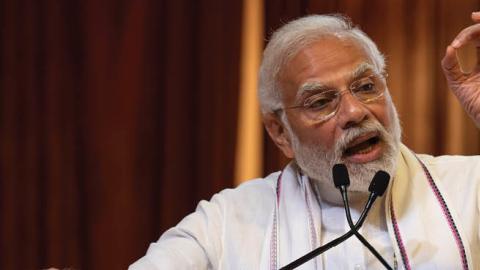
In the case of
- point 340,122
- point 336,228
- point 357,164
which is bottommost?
point 336,228

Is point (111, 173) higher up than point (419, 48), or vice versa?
point (419, 48)

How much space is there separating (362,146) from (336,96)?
16 centimetres

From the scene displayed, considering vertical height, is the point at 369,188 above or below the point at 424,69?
below

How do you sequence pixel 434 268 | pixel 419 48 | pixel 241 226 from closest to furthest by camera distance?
pixel 434 268 < pixel 241 226 < pixel 419 48

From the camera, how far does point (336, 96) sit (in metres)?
1.93

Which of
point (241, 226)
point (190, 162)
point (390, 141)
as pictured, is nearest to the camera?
point (390, 141)

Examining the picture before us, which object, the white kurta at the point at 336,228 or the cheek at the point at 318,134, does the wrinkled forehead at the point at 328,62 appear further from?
the white kurta at the point at 336,228

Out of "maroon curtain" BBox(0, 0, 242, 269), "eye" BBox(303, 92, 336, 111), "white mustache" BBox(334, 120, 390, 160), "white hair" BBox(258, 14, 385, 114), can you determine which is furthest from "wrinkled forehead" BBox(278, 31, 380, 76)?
"maroon curtain" BBox(0, 0, 242, 269)

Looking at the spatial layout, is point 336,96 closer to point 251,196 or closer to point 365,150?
point 365,150

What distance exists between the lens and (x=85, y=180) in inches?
129

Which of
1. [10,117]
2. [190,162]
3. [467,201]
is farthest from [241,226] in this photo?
[10,117]

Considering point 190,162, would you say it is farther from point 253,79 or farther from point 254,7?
point 254,7

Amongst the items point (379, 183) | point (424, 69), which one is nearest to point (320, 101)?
point (379, 183)

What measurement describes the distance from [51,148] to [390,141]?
→ 6.46ft
